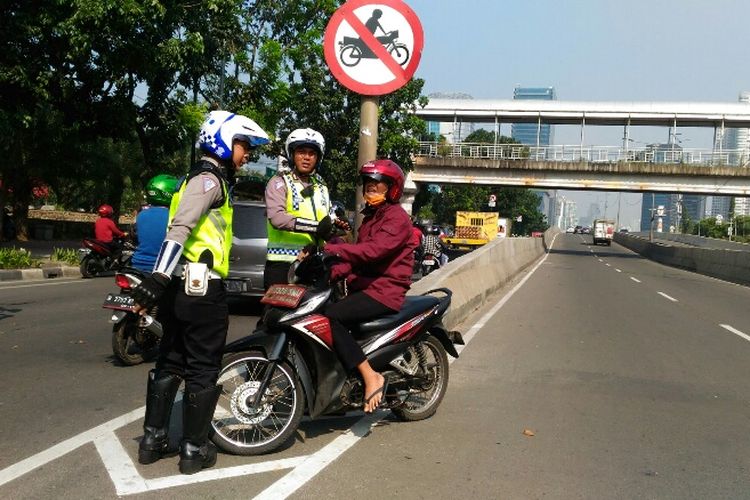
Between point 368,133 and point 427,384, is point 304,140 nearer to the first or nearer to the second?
point 368,133

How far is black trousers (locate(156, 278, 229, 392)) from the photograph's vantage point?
388 centimetres

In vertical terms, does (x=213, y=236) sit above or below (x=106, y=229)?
above

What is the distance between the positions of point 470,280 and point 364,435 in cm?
723

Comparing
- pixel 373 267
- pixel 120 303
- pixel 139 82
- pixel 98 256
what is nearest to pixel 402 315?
pixel 373 267

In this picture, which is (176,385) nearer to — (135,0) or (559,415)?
(559,415)

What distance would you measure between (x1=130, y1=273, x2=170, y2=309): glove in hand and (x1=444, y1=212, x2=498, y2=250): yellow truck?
2967 cm

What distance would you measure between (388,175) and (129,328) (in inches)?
131

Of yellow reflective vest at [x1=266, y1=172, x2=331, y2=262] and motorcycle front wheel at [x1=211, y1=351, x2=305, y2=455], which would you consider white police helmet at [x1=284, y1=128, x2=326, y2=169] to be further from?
motorcycle front wheel at [x1=211, y1=351, x2=305, y2=455]

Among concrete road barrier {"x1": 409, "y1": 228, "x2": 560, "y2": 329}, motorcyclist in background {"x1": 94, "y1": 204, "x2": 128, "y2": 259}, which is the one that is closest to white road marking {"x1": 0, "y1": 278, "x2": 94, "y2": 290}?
motorcyclist in background {"x1": 94, "y1": 204, "x2": 128, "y2": 259}

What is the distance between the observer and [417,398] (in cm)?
530

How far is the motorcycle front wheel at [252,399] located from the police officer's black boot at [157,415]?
0.30 meters

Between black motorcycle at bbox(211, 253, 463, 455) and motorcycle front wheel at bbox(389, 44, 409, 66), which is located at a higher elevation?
motorcycle front wheel at bbox(389, 44, 409, 66)

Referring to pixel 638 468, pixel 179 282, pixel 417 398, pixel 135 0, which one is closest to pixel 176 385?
pixel 179 282

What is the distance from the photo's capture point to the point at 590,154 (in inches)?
1581
